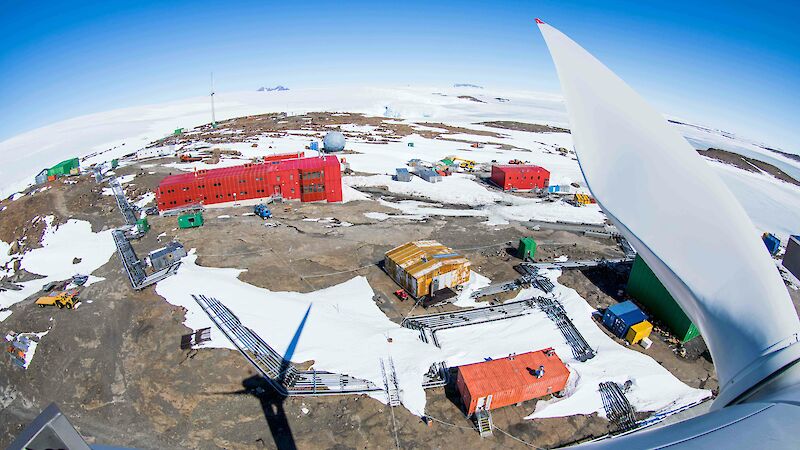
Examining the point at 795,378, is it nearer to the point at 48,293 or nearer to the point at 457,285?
the point at 457,285

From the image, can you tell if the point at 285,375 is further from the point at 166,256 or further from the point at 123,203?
the point at 123,203

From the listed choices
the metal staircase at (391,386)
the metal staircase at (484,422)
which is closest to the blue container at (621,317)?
the metal staircase at (484,422)

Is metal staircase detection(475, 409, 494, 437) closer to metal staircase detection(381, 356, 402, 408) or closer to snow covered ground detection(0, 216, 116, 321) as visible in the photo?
metal staircase detection(381, 356, 402, 408)

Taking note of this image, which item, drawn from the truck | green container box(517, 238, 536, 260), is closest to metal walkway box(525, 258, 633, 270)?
green container box(517, 238, 536, 260)

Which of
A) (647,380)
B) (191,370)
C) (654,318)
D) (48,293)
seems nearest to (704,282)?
(647,380)

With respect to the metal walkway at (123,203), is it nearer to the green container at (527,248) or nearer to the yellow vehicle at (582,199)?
the green container at (527,248)

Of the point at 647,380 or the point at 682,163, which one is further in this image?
the point at 647,380
